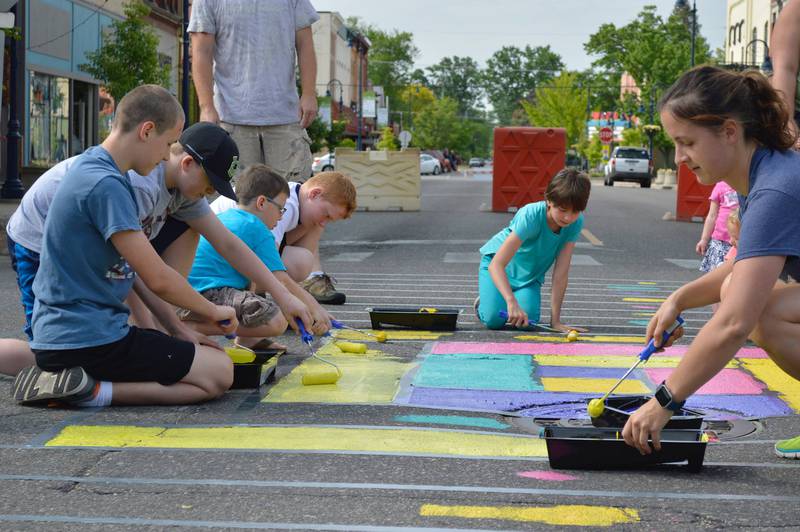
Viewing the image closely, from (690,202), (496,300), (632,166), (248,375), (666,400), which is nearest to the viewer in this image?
(666,400)

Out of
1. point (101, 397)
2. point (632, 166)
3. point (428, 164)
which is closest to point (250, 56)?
point (101, 397)

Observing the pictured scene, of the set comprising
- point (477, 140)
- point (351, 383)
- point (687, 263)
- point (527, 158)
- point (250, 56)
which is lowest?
point (687, 263)

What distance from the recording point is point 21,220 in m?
4.99

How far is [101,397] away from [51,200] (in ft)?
2.90

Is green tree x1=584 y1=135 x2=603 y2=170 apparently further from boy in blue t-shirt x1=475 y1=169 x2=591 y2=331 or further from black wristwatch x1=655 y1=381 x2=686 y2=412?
black wristwatch x1=655 y1=381 x2=686 y2=412

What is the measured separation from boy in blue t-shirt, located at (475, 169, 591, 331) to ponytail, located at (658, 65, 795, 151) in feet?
10.1

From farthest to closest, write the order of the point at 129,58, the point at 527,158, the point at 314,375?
the point at 129,58
the point at 527,158
the point at 314,375

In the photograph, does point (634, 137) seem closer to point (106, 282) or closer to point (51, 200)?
point (51, 200)

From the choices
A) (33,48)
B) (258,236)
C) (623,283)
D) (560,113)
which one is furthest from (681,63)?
(258,236)

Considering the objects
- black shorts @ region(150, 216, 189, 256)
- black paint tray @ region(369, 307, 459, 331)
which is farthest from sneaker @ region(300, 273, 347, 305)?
black shorts @ region(150, 216, 189, 256)

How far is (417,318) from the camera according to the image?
6945mm

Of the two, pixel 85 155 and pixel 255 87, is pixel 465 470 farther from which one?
pixel 255 87

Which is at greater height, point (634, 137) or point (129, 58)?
point (129, 58)

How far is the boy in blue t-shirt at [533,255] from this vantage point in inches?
266
